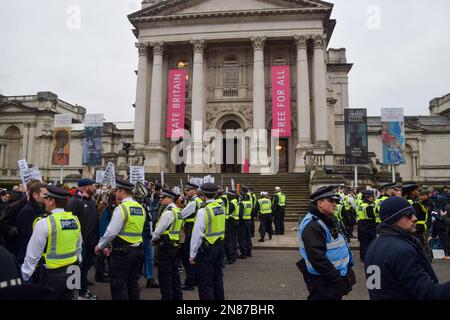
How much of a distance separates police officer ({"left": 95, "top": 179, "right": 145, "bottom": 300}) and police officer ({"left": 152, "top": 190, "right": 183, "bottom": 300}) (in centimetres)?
Answer: 66

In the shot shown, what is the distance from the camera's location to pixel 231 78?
34938 mm

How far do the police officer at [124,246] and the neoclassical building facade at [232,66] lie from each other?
81.7 feet

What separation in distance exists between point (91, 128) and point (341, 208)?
1689 centimetres

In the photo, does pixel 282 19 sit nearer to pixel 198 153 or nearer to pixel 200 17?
pixel 200 17

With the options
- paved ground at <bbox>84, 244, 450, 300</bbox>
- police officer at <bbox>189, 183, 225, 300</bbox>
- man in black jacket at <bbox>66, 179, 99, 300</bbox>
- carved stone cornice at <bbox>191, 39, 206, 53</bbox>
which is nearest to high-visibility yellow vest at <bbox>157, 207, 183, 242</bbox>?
police officer at <bbox>189, 183, 225, 300</bbox>

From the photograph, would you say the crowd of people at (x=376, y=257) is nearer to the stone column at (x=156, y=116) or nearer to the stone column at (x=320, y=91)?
the stone column at (x=320, y=91)

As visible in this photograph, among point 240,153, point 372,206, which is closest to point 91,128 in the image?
point 240,153

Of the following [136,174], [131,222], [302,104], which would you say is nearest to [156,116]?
[302,104]

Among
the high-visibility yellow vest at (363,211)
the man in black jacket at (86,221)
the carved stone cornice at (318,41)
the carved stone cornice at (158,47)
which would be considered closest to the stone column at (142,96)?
the carved stone cornice at (158,47)

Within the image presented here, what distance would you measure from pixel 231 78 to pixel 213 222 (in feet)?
98.8

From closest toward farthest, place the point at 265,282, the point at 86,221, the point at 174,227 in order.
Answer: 1. the point at 174,227
2. the point at 86,221
3. the point at 265,282

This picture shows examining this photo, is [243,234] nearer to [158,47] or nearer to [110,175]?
[110,175]

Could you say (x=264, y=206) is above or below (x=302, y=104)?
below

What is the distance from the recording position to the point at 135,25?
34250 millimetres
